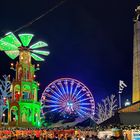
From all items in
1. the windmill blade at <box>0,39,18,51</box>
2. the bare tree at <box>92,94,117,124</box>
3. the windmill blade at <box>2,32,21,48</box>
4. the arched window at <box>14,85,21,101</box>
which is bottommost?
the bare tree at <box>92,94,117,124</box>

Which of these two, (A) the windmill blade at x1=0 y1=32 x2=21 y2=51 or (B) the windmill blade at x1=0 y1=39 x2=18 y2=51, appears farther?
(B) the windmill blade at x1=0 y1=39 x2=18 y2=51

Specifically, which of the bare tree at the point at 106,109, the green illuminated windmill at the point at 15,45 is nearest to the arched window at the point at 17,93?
the green illuminated windmill at the point at 15,45

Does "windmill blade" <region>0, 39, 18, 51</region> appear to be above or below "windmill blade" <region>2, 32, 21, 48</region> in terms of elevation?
below

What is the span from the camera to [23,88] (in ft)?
213

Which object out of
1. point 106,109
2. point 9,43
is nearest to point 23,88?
point 9,43

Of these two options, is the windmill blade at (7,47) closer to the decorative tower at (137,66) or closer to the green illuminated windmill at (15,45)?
the green illuminated windmill at (15,45)

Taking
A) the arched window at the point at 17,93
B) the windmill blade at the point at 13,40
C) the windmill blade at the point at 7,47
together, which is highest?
the windmill blade at the point at 13,40

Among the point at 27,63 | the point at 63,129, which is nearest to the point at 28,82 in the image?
Answer: the point at 27,63

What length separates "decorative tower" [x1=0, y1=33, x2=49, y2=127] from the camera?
62.1 m

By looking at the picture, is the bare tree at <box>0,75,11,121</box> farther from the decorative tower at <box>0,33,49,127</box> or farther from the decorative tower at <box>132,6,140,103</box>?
the decorative tower at <box>132,6,140,103</box>

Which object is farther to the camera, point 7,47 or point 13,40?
point 7,47

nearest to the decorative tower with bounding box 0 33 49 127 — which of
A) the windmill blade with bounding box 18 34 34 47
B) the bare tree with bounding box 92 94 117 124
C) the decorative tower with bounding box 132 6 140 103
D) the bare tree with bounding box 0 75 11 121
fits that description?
the windmill blade with bounding box 18 34 34 47

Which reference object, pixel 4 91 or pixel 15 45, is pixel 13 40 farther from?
pixel 4 91

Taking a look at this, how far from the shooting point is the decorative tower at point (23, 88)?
6209 cm
